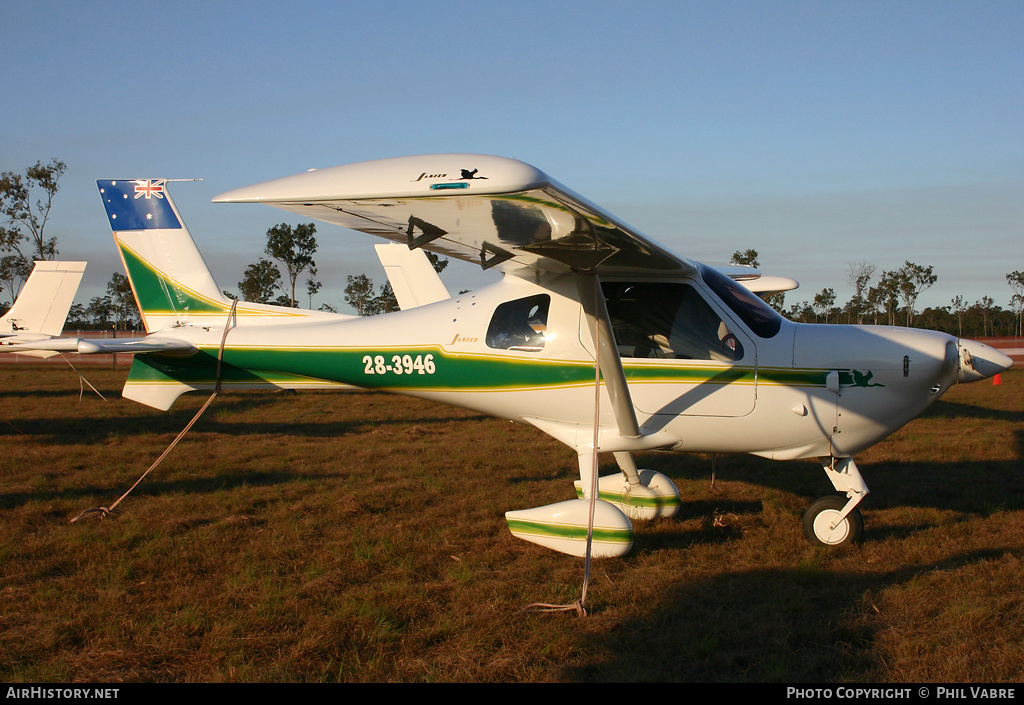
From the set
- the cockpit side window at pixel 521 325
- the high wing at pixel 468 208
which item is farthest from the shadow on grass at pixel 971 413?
the high wing at pixel 468 208

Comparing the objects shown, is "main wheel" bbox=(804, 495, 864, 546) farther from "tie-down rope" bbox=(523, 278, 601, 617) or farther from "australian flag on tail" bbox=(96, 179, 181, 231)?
"australian flag on tail" bbox=(96, 179, 181, 231)

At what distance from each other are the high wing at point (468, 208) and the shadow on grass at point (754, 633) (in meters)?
2.25

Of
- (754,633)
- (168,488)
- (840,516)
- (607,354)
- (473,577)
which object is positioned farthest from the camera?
(168,488)

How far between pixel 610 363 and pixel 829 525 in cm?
215

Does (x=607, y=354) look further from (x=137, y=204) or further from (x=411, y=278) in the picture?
(x=411, y=278)

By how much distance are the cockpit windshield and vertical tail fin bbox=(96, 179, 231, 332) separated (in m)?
4.80

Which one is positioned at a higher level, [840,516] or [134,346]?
[134,346]

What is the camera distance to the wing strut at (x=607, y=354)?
4.65 metres

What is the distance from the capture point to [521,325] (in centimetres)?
551

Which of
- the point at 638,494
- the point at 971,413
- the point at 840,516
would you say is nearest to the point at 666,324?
the point at 638,494

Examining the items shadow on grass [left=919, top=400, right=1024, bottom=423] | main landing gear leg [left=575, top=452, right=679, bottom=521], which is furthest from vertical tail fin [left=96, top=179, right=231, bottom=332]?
shadow on grass [left=919, top=400, right=1024, bottom=423]

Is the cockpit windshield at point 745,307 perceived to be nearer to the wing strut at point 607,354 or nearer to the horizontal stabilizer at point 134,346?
the wing strut at point 607,354

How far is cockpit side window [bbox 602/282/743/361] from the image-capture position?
513 cm

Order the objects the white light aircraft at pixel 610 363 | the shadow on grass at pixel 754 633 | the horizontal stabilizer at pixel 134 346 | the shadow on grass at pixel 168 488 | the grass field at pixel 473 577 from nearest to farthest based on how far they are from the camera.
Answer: the shadow on grass at pixel 754 633 → the grass field at pixel 473 577 → the white light aircraft at pixel 610 363 → the horizontal stabilizer at pixel 134 346 → the shadow on grass at pixel 168 488
